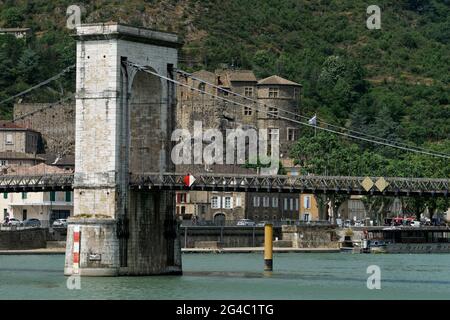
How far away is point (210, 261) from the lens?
465 ft

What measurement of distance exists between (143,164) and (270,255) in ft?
42.6

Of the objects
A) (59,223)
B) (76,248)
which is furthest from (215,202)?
(76,248)

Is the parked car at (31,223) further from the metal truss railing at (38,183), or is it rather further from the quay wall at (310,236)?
the metal truss railing at (38,183)

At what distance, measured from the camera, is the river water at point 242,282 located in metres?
96.1

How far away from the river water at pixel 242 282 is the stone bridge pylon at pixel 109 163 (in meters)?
1.78

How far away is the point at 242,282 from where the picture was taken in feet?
349

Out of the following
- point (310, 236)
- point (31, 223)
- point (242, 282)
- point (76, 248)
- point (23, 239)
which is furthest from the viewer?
point (310, 236)

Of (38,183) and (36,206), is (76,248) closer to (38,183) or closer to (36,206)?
(38,183)

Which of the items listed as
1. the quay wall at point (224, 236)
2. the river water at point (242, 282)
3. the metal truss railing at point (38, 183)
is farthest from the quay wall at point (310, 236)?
the metal truss railing at point (38, 183)

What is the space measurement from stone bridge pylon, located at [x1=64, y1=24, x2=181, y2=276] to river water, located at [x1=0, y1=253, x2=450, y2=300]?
1.78m

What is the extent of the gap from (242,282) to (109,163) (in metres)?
10.0

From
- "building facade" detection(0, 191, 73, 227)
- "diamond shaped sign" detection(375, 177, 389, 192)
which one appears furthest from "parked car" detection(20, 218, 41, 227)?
"diamond shaped sign" detection(375, 177, 389, 192)
